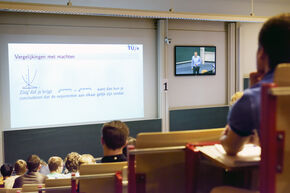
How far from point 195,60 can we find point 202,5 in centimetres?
111

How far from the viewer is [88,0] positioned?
5699 millimetres

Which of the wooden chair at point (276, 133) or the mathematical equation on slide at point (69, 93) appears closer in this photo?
the wooden chair at point (276, 133)

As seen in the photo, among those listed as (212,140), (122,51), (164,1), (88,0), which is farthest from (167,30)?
(212,140)

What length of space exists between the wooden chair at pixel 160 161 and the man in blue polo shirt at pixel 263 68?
0.89 ft

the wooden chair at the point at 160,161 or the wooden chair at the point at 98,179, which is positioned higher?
the wooden chair at the point at 160,161

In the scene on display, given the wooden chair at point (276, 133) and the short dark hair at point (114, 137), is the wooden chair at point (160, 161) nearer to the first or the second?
the wooden chair at point (276, 133)

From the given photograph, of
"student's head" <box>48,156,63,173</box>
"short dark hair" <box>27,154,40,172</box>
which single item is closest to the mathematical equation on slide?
"student's head" <box>48,156,63,173</box>

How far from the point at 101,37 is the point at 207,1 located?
7.67 feet

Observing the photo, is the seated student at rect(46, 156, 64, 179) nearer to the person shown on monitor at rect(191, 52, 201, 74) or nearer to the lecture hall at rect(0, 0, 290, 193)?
the lecture hall at rect(0, 0, 290, 193)

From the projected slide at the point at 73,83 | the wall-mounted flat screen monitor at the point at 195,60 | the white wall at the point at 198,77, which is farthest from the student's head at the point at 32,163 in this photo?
the wall-mounted flat screen monitor at the point at 195,60

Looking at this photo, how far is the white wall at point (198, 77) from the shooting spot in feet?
21.3

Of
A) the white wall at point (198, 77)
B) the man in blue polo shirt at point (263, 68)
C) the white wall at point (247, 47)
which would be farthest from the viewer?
the white wall at point (247, 47)

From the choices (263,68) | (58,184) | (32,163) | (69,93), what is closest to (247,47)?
(69,93)

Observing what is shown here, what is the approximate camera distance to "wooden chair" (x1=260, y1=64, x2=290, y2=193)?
113cm
